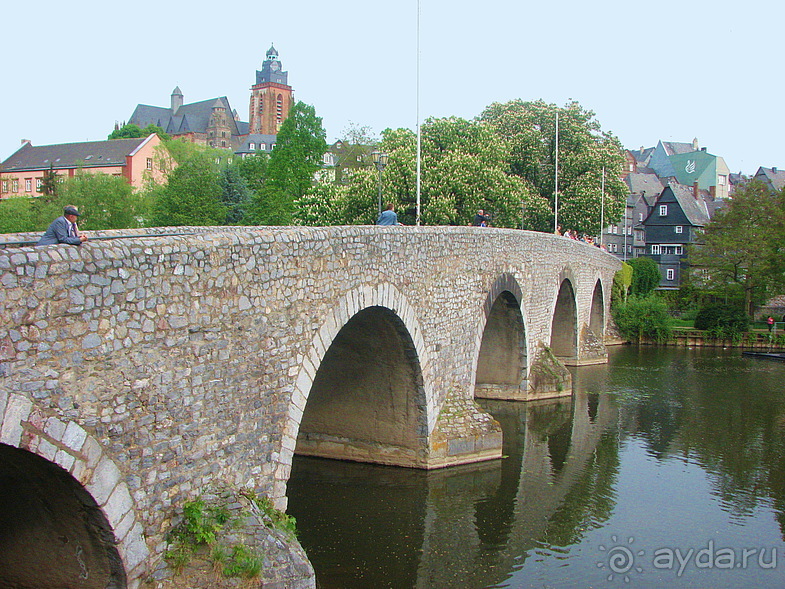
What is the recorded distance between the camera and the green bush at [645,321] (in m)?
44.3

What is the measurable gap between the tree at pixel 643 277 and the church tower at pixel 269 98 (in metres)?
79.3

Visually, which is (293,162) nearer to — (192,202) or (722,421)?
(192,202)

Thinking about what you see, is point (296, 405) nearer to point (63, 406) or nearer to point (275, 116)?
point (63, 406)

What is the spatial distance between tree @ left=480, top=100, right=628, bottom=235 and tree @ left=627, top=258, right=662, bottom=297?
24.7ft

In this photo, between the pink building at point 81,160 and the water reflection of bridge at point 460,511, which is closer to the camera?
the water reflection of bridge at point 460,511

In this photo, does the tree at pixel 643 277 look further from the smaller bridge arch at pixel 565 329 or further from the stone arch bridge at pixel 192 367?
the stone arch bridge at pixel 192 367

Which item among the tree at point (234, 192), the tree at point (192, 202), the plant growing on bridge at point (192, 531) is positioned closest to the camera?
the plant growing on bridge at point (192, 531)

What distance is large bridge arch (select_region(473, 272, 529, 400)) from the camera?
24906mm

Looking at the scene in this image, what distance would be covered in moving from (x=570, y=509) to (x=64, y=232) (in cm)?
1164

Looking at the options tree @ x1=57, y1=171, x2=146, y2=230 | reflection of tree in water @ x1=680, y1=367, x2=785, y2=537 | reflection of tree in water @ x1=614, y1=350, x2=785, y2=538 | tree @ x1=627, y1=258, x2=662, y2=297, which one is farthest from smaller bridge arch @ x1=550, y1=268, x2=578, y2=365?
tree @ x1=57, y1=171, x2=146, y2=230

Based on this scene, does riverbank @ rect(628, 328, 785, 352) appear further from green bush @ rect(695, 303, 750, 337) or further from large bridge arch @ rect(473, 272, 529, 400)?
large bridge arch @ rect(473, 272, 529, 400)

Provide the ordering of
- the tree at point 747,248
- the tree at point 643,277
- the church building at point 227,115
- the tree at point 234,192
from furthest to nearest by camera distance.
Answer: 1. the church building at point 227,115
2. the tree at point 643,277
3. the tree at point 747,248
4. the tree at point 234,192

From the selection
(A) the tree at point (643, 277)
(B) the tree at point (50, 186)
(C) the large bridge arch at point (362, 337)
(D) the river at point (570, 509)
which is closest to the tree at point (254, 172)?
(B) the tree at point (50, 186)

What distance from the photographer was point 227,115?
12225 centimetres
